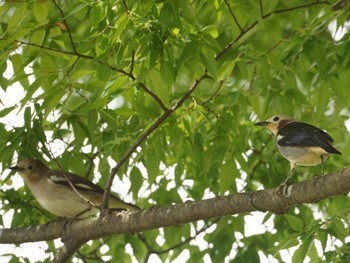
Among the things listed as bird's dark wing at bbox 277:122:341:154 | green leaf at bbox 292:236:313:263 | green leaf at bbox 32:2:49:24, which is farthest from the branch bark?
green leaf at bbox 32:2:49:24

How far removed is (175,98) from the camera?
6.93m

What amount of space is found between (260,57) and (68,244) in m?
2.31

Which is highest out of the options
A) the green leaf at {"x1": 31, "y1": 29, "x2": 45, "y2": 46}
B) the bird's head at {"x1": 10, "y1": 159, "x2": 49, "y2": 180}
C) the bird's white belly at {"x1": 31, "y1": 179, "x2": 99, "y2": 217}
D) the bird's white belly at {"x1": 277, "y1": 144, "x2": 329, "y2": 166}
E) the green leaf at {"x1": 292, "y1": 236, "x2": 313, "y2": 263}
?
the bird's head at {"x1": 10, "y1": 159, "x2": 49, "y2": 180}

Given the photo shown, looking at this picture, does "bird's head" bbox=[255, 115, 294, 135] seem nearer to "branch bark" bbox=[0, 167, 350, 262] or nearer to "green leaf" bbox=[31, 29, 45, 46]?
"branch bark" bbox=[0, 167, 350, 262]

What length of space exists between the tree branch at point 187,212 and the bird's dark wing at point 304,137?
85cm

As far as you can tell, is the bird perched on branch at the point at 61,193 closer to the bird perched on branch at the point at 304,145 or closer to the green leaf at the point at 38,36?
the bird perched on branch at the point at 304,145

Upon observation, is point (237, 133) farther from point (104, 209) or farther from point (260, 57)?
point (104, 209)

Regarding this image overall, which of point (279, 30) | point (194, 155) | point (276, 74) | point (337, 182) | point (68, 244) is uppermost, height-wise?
point (279, 30)

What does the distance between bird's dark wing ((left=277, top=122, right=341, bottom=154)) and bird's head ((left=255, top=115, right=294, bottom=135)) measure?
1.53 ft

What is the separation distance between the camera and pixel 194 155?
7191 millimetres

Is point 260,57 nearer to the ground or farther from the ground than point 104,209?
farther from the ground

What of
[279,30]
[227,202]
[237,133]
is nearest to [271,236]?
[237,133]

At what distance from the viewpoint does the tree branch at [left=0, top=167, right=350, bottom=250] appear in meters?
4.88

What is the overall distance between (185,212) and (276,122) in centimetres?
214
